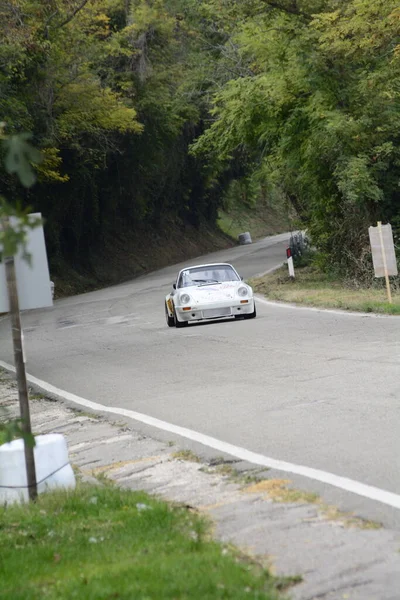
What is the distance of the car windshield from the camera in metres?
21.4

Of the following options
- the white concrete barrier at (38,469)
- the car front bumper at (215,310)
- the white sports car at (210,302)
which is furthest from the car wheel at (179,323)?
the white concrete barrier at (38,469)

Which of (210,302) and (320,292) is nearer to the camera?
(210,302)

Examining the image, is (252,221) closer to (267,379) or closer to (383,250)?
(383,250)

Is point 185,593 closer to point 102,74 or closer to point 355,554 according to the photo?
point 355,554

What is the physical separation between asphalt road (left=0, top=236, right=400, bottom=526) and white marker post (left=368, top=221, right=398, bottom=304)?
1.47 m

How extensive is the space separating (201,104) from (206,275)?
27.3 m

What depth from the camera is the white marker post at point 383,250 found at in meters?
20.1

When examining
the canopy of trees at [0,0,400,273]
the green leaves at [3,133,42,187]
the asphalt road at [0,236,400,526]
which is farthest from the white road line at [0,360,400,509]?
the canopy of trees at [0,0,400,273]

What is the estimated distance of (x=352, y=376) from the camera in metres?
11.4

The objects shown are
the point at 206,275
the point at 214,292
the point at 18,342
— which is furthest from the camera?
the point at 206,275

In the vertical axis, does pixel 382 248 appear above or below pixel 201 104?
below

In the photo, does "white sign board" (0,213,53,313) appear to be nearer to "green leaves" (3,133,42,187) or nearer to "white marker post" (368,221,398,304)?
"green leaves" (3,133,42,187)

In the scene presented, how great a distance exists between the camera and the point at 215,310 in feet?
66.8

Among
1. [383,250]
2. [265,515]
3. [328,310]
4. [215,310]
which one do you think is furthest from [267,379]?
[383,250]
